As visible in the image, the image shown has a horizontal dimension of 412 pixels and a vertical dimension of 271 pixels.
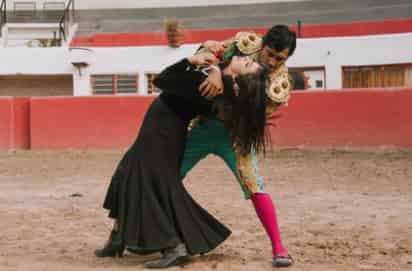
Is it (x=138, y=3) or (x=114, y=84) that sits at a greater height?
(x=138, y=3)

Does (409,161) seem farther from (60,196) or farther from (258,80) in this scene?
(258,80)

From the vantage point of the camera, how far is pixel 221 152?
407 centimetres

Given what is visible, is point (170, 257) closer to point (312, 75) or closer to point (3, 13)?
point (312, 75)

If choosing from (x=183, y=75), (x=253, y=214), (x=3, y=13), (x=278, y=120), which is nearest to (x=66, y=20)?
Answer: (x=3, y=13)

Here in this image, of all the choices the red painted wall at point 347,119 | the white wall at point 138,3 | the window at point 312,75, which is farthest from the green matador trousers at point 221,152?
the white wall at point 138,3

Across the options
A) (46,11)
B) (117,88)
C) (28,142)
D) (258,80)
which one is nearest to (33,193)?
(258,80)

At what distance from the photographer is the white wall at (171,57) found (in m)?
17.3

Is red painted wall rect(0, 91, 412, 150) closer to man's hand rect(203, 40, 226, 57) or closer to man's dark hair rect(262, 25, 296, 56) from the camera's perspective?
man's hand rect(203, 40, 226, 57)

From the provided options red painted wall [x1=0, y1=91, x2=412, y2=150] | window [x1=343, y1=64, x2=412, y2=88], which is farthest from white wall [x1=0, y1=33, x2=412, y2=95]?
red painted wall [x1=0, y1=91, x2=412, y2=150]

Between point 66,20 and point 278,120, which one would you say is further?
point 66,20

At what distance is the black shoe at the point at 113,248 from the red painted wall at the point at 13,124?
9.43 m

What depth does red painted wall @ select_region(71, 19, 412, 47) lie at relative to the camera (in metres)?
19.3

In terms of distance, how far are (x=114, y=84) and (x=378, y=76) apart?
6494 millimetres

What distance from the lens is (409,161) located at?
10.5 m
